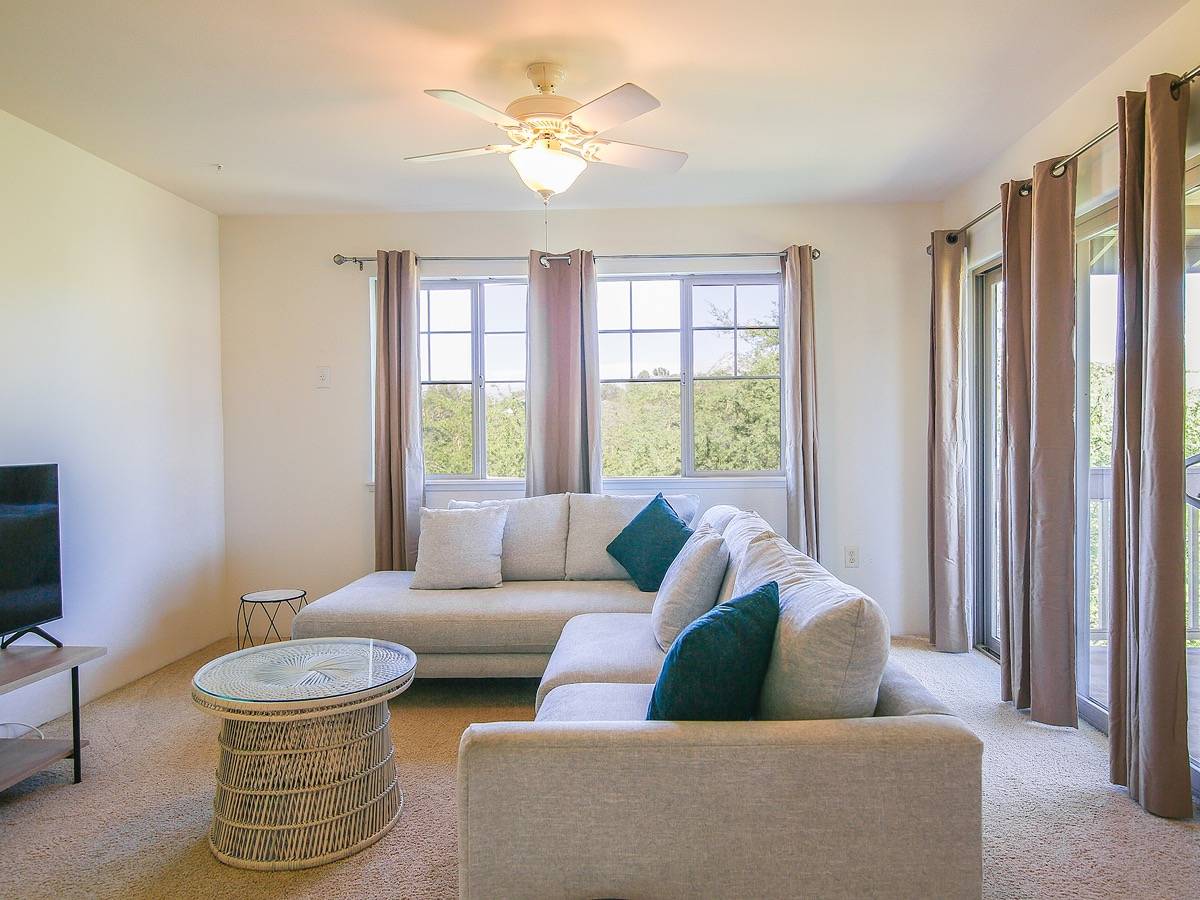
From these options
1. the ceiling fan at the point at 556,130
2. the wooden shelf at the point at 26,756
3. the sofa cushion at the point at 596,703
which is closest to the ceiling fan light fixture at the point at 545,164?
the ceiling fan at the point at 556,130

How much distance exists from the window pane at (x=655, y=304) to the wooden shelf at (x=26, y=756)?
349 centimetres

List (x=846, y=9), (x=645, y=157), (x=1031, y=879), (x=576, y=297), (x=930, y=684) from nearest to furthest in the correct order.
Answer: (x=1031, y=879)
(x=846, y=9)
(x=645, y=157)
(x=930, y=684)
(x=576, y=297)

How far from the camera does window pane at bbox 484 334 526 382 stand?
189 inches

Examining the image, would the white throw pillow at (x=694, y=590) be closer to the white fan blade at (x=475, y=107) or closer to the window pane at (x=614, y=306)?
the white fan blade at (x=475, y=107)

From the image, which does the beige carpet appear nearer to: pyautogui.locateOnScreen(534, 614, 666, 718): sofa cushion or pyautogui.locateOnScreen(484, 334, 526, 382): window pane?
pyautogui.locateOnScreen(534, 614, 666, 718): sofa cushion

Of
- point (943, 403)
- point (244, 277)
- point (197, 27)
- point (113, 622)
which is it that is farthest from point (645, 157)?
point (113, 622)

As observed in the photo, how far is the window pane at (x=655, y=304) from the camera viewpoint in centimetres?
478

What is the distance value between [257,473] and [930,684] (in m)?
3.94

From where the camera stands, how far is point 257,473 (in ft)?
15.6

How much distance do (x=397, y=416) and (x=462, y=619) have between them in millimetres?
1525

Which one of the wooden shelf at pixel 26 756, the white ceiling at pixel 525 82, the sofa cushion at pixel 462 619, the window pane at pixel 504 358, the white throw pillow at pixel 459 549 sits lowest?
the wooden shelf at pixel 26 756

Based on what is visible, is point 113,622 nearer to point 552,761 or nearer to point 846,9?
point 552,761

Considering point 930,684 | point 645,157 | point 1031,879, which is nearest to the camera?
point 1031,879

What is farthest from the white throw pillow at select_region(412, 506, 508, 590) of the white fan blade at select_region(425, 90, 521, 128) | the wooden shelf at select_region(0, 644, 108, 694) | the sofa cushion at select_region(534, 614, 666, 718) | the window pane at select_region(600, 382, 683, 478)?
the white fan blade at select_region(425, 90, 521, 128)
